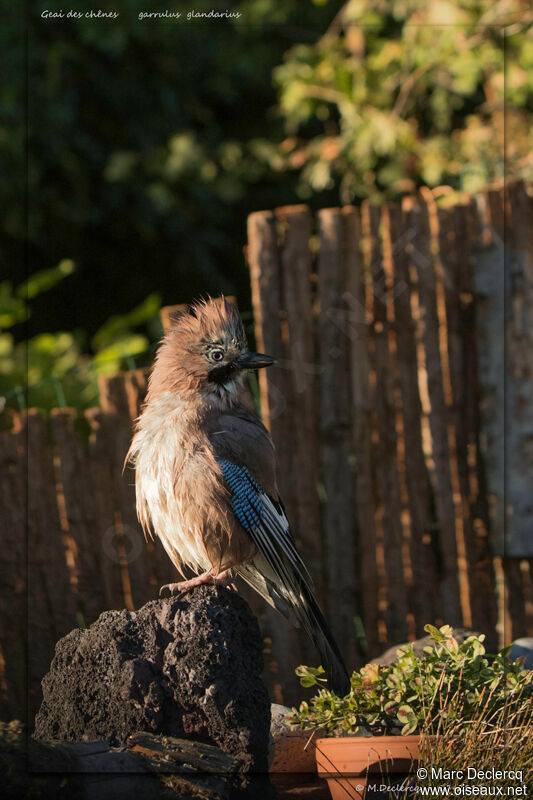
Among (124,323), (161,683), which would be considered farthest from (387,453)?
(161,683)

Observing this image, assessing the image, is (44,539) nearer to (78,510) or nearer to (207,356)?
(78,510)

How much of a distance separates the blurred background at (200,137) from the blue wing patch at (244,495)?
2999 millimetres

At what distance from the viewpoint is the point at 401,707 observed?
376 centimetres

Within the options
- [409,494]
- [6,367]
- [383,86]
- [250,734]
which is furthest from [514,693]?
[383,86]

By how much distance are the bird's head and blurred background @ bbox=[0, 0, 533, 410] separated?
282 cm

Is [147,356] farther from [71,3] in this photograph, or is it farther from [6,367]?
[71,3]

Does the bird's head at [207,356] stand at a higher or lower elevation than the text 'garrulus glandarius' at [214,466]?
higher

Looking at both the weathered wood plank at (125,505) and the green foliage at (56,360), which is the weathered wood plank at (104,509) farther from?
the green foliage at (56,360)

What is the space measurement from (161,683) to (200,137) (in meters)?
7.08

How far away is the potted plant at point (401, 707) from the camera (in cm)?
368

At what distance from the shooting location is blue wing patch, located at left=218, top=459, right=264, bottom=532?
410cm

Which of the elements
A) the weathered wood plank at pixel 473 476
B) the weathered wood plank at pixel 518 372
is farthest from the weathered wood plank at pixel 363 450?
the weathered wood plank at pixel 518 372

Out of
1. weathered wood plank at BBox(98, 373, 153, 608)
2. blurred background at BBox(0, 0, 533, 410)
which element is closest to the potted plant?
weathered wood plank at BBox(98, 373, 153, 608)

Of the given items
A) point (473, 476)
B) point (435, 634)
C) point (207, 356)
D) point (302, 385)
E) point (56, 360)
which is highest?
point (56, 360)
